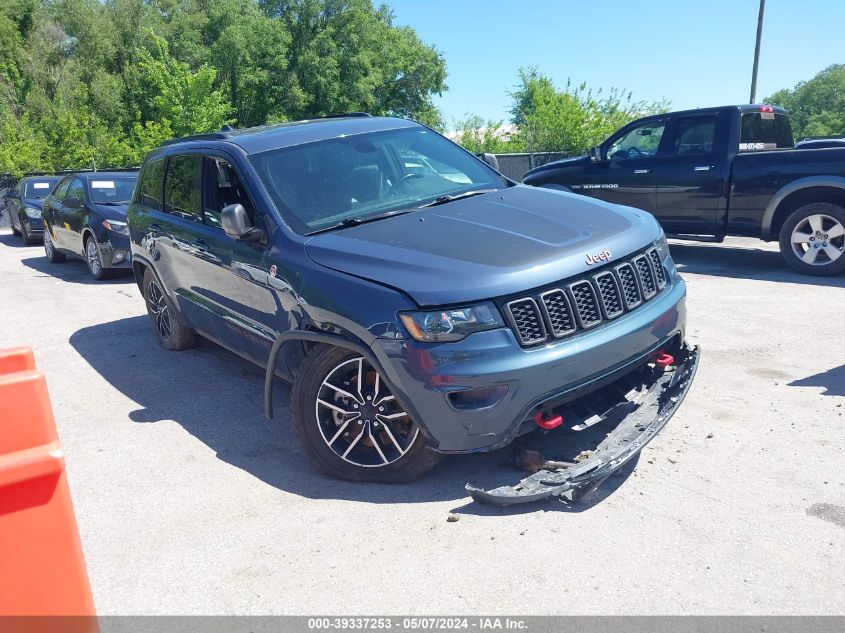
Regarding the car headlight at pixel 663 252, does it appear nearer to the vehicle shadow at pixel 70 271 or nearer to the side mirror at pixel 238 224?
the side mirror at pixel 238 224

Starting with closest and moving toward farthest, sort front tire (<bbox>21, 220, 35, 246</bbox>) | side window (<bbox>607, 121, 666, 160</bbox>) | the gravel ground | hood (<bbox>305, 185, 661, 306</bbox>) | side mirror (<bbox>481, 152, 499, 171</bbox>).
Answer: the gravel ground < hood (<bbox>305, 185, 661, 306</bbox>) < side mirror (<bbox>481, 152, 499, 171</bbox>) < side window (<bbox>607, 121, 666, 160</bbox>) < front tire (<bbox>21, 220, 35, 246</bbox>)

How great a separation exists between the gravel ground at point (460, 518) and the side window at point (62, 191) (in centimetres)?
783

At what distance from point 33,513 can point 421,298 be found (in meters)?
2.04

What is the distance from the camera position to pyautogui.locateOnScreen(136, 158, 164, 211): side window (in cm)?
638

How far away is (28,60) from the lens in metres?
41.1

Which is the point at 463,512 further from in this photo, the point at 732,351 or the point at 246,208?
the point at 732,351

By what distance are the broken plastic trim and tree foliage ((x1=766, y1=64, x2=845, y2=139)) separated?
72771 millimetres

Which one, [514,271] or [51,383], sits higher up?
[514,271]

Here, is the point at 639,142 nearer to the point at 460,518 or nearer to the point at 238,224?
the point at 238,224

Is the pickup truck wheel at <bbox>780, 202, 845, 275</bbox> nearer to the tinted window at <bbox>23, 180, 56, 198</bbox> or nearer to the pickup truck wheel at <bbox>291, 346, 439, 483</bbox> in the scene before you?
the pickup truck wheel at <bbox>291, 346, 439, 483</bbox>

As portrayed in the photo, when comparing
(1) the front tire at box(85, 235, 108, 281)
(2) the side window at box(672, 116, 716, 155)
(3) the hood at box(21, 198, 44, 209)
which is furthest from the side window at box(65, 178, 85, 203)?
(2) the side window at box(672, 116, 716, 155)

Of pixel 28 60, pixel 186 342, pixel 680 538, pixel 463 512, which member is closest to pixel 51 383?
pixel 186 342

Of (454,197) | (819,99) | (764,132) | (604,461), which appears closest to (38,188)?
(764,132)

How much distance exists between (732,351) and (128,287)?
8.01 m
